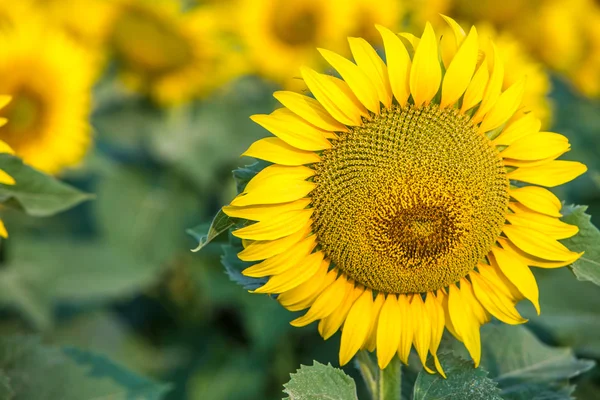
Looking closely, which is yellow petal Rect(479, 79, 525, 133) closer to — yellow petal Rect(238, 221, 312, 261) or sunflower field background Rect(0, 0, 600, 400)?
yellow petal Rect(238, 221, 312, 261)

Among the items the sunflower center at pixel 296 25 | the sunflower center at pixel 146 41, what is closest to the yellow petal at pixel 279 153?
the sunflower center at pixel 146 41

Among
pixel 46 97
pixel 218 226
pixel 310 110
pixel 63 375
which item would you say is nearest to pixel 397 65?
pixel 310 110

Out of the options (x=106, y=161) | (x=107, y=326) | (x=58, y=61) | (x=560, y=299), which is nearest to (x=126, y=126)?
(x=106, y=161)

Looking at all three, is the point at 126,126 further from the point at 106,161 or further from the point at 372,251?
the point at 372,251

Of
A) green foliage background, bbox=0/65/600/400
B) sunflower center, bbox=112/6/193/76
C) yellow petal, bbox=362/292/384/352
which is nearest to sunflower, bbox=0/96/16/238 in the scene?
green foliage background, bbox=0/65/600/400

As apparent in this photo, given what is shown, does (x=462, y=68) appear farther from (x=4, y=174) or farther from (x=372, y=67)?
(x=4, y=174)
